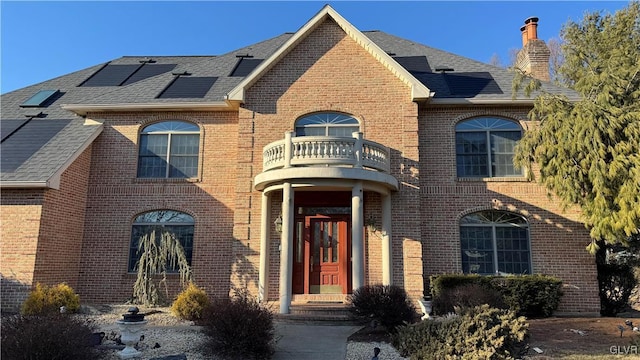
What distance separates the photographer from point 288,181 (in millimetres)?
10969

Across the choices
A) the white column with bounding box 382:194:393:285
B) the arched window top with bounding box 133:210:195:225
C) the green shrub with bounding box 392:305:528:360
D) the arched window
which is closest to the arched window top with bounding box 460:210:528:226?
the white column with bounding box 382:194:393:285

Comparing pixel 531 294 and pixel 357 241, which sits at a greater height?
pixel 357 241

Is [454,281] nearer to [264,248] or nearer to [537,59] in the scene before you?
[264,248]

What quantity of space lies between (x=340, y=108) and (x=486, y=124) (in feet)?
15.5

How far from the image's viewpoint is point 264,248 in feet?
37.9

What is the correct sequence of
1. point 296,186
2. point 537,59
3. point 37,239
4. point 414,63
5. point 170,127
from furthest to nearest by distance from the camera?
point 414,63 → point 537,59 → point 170,127 → point 37,239 → point 296,186

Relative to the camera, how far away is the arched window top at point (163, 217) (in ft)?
42.9

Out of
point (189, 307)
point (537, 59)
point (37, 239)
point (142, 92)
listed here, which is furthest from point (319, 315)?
point (537, 59)

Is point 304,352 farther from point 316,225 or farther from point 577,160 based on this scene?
point 577,160

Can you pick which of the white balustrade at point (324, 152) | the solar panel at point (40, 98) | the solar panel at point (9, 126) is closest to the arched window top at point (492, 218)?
the white balustrade at point (324, 152)

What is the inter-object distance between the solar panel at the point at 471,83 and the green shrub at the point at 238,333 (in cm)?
989

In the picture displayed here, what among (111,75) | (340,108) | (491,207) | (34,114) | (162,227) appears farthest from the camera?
(111,75)

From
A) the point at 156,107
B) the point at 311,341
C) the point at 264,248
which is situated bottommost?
the point at 311,341

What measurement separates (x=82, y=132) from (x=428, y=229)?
11309mm
